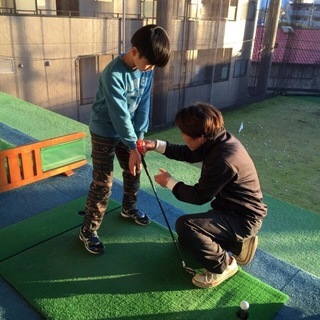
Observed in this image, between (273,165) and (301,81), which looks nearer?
(273,165)

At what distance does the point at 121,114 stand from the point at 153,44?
361 millimetres

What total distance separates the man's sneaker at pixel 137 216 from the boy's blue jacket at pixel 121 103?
56 centimetres

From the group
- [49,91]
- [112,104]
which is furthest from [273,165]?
[112,104]

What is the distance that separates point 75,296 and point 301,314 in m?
1.07

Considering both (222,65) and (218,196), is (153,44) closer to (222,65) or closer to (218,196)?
(218,196)

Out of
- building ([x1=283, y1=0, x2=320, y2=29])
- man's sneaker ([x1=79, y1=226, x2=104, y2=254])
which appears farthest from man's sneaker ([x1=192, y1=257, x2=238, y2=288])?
building ([x1=283, y1=0, x2=320, y2=29])

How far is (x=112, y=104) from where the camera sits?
174 cm

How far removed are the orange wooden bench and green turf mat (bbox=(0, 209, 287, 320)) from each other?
0.83 meters

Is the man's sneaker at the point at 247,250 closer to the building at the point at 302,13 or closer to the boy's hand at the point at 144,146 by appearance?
the boy's hand at the point at 144,146

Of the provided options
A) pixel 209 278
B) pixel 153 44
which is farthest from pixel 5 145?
pixel 209 278

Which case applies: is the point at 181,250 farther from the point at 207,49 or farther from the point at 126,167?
the point at 207,49

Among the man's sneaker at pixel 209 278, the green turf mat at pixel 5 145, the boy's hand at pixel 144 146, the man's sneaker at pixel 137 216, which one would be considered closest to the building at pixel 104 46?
the green turf mat at pixel 5 145

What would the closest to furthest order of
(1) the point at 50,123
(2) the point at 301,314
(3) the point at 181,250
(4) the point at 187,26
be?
(2) the point at 301,314
(3) the point at 181,250
(1) the point at 50,123
(4) the point at 187,26

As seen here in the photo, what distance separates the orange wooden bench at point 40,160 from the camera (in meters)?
2.67
